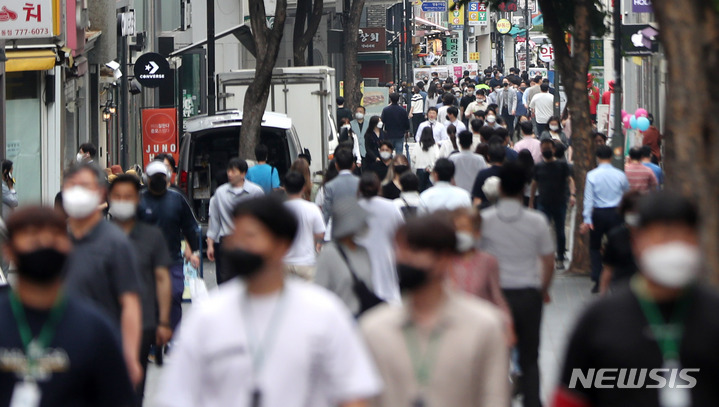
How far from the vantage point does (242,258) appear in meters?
4.09

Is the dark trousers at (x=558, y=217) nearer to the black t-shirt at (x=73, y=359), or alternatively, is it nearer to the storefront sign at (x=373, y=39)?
the black t-shirt at (x=73, y=359)

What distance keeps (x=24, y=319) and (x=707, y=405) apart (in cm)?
214

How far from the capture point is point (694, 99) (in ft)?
19.2

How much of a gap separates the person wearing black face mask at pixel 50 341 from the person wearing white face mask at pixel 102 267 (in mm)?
1809

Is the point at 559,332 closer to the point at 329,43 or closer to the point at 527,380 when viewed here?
the point at 527,380

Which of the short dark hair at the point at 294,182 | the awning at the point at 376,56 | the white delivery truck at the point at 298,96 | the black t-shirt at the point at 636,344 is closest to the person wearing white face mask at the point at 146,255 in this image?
the short dark hair at the point at 294,182

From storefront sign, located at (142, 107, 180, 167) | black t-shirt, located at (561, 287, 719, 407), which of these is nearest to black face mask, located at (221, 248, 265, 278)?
black t-shirt, located at (561, 287, 719, 407)

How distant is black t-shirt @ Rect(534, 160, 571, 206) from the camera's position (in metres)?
15.1

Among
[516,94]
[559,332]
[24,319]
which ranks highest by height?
[516,94]

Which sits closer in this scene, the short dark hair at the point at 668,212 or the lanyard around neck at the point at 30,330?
the short dark hair at the point at 668,212

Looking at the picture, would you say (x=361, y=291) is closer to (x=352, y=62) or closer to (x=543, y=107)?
(x=543, y=107)

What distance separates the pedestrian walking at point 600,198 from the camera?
12906 mm

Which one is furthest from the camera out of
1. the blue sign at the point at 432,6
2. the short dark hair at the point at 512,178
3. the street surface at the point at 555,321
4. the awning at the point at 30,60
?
the blue sign at the point at 432,6

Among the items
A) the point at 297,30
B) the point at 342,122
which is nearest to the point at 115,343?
the point at 342,122
